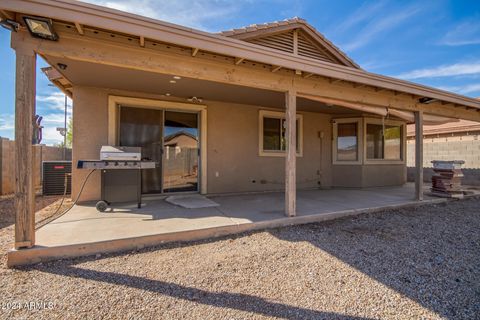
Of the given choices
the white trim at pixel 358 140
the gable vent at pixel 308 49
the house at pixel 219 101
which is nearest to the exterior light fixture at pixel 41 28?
the house at pixel 219 101

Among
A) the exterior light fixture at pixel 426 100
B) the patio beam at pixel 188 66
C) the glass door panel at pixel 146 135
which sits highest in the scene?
the exterior light fixture at pixel 426 100

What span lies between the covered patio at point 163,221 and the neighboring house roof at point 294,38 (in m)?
4.22

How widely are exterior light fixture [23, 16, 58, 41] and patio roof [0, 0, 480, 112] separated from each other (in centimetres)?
7

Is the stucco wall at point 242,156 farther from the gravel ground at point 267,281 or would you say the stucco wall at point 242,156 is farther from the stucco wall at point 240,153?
the gravel ground at point 267,281

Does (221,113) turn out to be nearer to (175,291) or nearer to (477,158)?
(175,291)

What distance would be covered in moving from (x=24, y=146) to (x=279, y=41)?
632 cm

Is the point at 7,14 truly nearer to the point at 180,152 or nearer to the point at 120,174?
the point at 120,174

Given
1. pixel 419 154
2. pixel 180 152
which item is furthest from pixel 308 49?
pixel 180 152

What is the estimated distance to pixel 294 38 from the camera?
6.77 meters

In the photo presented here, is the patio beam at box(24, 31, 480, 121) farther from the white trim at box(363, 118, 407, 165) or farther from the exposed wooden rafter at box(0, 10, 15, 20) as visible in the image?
the white trim at box(363, 118, 407, 165)

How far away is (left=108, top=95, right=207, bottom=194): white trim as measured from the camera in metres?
4.90

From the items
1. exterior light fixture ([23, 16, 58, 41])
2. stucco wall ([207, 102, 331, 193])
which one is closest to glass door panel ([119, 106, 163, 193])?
stucco wall ([207, 102, 331, 193])

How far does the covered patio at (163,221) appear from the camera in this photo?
2629 mm

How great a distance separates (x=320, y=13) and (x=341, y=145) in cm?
427
